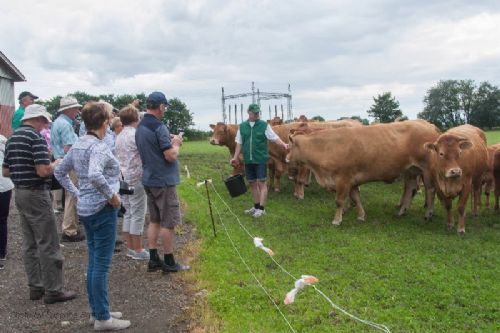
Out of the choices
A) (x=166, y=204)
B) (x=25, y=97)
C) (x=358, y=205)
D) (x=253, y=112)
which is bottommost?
(x=358, y=205)

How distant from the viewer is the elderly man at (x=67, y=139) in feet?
25.2

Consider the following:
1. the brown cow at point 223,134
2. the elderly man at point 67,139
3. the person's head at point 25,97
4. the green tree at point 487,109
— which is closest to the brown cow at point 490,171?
the brown cow at point 223,134

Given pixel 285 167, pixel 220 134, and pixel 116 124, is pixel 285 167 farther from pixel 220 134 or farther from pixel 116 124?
pixel 116 124

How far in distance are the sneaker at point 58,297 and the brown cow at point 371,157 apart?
5.51 metres

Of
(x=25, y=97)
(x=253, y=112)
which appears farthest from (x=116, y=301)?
(x=253, y=112)

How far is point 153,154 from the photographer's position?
6.62 metres

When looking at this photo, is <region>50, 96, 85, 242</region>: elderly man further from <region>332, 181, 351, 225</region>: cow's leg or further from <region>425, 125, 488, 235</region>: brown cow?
<region>425, 125, 488, 235</region>: brown cow

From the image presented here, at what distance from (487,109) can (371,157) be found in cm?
8186

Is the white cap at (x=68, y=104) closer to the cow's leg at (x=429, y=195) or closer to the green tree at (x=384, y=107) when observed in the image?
the cow's leg at (x=429, y=195)

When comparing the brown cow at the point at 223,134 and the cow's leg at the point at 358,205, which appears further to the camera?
the brown cow at the point at 223,134

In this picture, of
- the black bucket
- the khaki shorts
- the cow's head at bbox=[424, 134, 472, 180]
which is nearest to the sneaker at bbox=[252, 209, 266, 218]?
the black bucket

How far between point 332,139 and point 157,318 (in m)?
6.15

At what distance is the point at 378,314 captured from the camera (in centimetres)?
525

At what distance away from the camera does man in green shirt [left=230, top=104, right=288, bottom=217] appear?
33.7 feet
